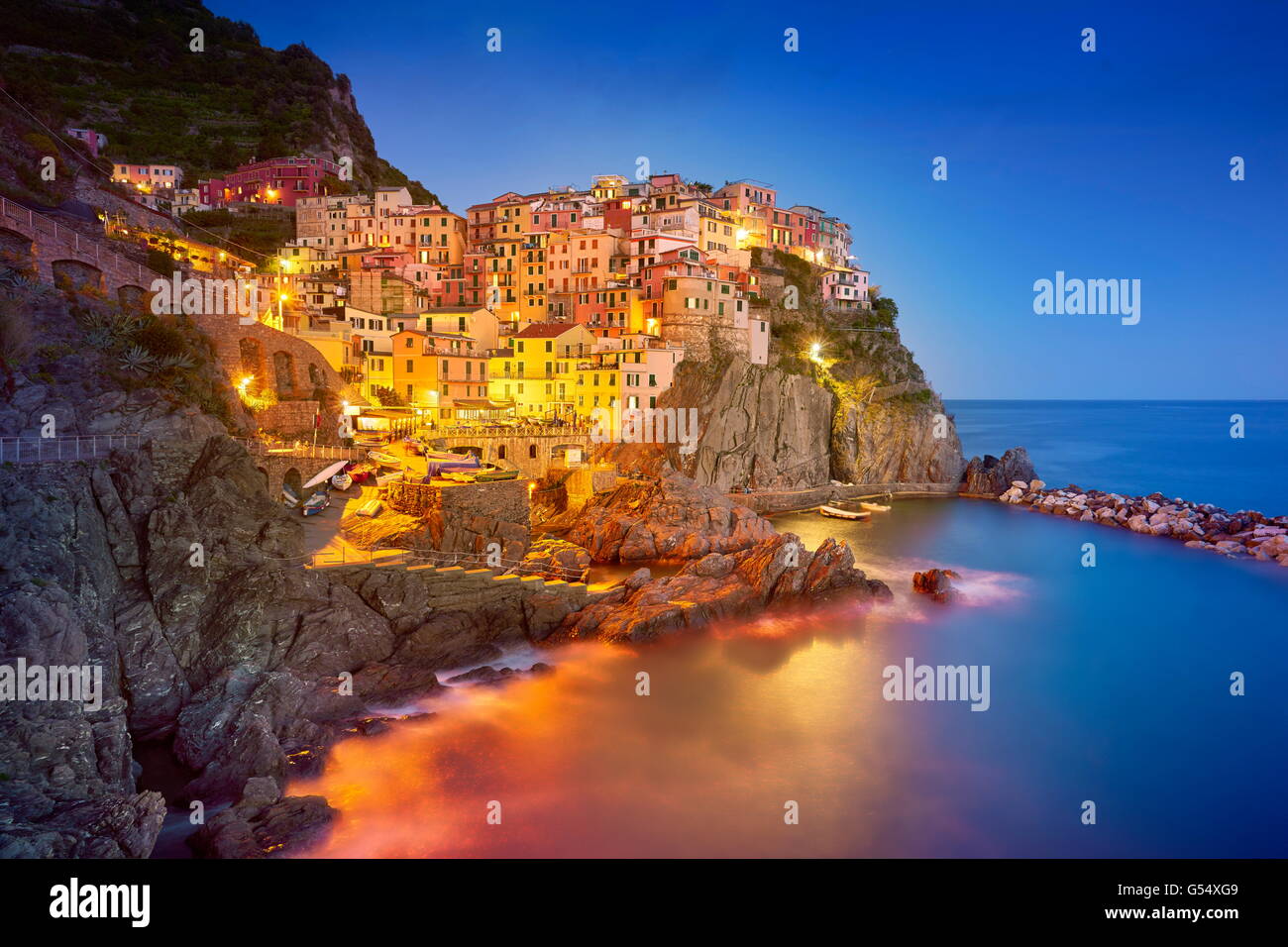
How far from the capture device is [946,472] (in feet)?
173

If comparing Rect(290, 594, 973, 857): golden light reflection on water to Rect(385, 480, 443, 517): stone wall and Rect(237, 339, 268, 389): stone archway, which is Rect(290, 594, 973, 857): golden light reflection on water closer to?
Rect(385, 480, 443, 517): stone wall

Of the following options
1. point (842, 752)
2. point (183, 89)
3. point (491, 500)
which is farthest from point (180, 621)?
point (183, 89)

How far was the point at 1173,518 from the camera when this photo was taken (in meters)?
40.8

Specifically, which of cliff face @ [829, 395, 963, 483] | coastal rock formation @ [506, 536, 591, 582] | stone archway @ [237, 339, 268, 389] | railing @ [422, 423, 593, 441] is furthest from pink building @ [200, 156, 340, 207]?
coastal rock formation @ [506, 536, 591, 582]

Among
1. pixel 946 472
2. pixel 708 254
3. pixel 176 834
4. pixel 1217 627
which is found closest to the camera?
pixel 176 834

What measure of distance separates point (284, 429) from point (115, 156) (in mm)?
54001

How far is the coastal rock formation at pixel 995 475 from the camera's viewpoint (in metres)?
51.7

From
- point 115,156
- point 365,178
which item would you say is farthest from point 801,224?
point 115,156

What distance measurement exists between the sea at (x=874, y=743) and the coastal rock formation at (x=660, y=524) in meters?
5.99

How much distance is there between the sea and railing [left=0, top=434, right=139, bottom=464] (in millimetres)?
8761

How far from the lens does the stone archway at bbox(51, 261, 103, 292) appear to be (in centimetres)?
2202

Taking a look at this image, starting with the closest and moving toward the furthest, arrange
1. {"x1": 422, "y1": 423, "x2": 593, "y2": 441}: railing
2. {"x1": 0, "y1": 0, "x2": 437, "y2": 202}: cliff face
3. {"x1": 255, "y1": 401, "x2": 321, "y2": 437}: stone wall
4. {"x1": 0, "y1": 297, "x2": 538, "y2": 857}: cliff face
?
1. {"x1": 0, "y1": 297, "x2": 538, "y2": 857}: cliff face
2. {"x1": 255, "y1": 401, "x2": 321, "y2": 437}: stone wall
3. {"x1": 422, "y1": 423, "x2": 593, "y2": 441}: railing
4. {"x1": 0, "y1": 0, "x2": 437, "y2": 202}: cliff face
